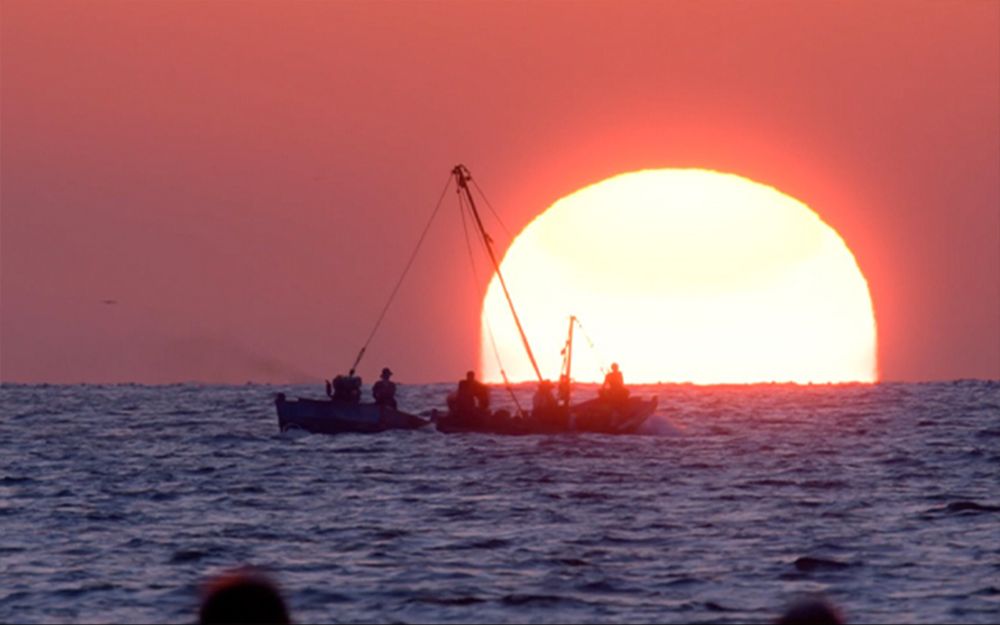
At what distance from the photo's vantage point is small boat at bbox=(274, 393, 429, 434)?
75.4 meters

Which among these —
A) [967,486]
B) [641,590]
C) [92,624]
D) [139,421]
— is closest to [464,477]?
[967,486]

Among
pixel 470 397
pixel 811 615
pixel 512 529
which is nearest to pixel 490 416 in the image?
pixel 470 397

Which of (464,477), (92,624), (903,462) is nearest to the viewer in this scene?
(92,624)

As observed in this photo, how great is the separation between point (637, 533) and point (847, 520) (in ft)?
16.9

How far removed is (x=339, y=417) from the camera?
75.8m

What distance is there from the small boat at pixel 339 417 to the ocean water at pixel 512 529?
1.95m

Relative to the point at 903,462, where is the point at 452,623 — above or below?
below

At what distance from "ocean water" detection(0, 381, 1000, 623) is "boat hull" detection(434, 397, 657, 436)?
678mm

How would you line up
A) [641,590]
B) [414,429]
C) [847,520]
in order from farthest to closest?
[414,429] < [847,520] < [641,590]

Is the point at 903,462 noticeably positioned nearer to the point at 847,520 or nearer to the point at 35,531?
the point at 847,520

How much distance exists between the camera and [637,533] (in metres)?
36.3

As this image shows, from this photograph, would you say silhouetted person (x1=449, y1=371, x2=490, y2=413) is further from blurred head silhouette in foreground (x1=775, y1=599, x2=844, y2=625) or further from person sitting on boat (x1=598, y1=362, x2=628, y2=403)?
blurred head silhouette in foreground (x1=775, y1=599, x2=844, y2=625)

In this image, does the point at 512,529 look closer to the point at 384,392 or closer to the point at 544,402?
the point at 544,402

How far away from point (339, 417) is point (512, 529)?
39.3 m
